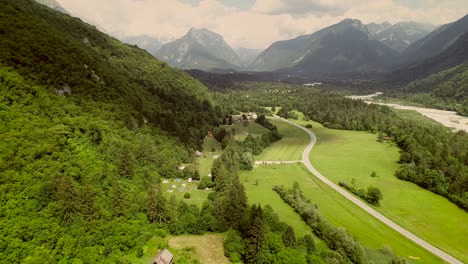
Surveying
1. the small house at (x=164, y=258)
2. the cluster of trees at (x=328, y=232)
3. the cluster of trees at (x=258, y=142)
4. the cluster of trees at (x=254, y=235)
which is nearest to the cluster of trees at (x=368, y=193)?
the cluster of trees at (x=328, y=232)

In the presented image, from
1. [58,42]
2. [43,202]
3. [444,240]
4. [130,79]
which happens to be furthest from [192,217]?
[130,79]

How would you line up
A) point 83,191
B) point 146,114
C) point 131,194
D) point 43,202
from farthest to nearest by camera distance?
1. point 146,114
2. point 131,194
3. point 83,191
4. point 43,202

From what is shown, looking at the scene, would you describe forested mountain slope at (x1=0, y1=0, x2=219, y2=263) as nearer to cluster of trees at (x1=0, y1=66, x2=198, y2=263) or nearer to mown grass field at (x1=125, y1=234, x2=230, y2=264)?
cluster of trees at (x1=0, y1=66, x2=198, y2=263)

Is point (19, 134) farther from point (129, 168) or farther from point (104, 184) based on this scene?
point (129, 168)

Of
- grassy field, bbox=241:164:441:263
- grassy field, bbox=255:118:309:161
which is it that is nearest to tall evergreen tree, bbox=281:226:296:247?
grassy field, bbox=241:164:441:263

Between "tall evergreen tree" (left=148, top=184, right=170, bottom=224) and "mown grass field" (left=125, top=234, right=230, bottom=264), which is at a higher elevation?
"tall evergreen tree" (left=148, top=184, right=170, bottom=224)

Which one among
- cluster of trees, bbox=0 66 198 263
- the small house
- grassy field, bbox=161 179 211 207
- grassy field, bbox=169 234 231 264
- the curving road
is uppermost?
cluster of trees, bbox=0 66 198 263

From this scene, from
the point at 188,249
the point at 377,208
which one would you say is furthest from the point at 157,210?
the point at 377,208
